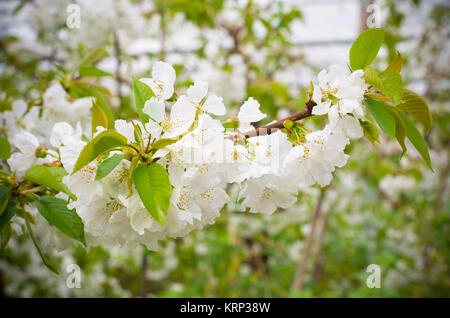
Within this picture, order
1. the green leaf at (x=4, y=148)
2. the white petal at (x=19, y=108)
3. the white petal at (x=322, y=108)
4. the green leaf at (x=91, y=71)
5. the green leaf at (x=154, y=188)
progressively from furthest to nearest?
the white petal at (x=19, y=108) → the green leaf at (x=91, y=71) → the green leaf at (x=4, y=148) → the white petal at (x=322, y=108) → the green leaf at (x=154, y=188)

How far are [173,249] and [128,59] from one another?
2.29 metres

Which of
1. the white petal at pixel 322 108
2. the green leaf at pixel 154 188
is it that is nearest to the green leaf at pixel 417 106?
the white petal at pixel 322 108

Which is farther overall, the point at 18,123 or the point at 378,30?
the point at 18,123

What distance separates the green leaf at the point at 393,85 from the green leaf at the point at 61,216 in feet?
2.36

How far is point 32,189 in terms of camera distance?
2.47 ft

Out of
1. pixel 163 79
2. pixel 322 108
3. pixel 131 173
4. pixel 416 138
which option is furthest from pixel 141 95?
pixel 416 138

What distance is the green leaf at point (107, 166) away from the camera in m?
0.54

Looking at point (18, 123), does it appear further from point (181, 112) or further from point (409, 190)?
point (409, 190)

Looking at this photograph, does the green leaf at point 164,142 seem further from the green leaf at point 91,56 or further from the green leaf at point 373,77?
the green leaf at point 91,56

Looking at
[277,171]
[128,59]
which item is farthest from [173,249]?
[277,171]

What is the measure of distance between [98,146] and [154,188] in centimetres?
13

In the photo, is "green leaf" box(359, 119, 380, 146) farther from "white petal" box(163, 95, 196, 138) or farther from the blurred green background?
the blurred green background
